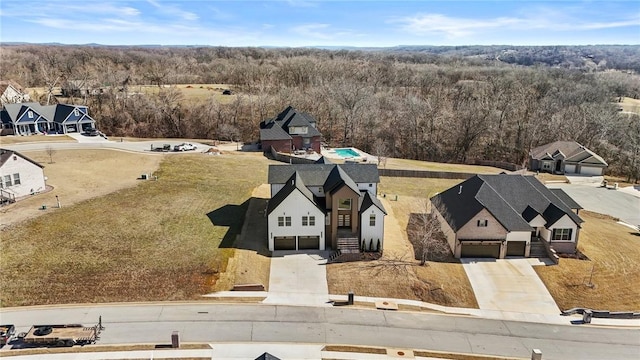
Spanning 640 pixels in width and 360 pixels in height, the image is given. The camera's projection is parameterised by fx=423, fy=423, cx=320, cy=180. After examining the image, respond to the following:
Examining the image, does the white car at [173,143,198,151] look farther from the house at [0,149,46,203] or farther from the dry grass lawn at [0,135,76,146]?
the house at [0,149,46,203]

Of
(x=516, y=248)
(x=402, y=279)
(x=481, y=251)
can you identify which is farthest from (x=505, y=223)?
(x=402, y=279)

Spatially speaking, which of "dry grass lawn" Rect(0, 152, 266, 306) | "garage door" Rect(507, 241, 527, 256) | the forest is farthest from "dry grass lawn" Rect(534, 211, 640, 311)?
the forest

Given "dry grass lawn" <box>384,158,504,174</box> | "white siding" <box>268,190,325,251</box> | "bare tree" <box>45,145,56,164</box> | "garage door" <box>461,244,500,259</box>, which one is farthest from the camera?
"dry grass lawn" <box>384,158,504,174</box>

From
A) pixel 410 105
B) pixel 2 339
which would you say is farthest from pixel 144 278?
pixel 410 105

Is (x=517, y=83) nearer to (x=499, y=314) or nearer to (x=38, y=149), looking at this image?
(x=499, y=314)

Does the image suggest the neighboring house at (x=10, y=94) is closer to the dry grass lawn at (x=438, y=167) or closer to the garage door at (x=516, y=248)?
the dry grass lawn at (x=438, y=167)

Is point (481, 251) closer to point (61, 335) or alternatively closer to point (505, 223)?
point (505, 223)
